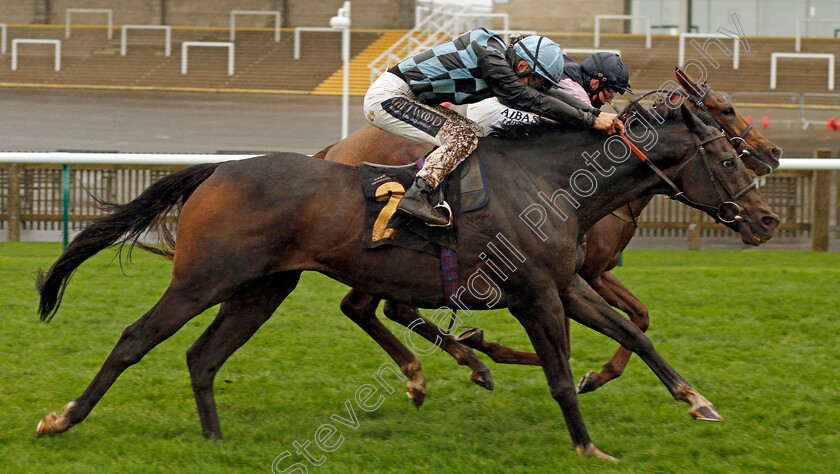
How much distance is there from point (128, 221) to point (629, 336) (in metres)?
2.27

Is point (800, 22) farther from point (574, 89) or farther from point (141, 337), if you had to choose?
point (141, 337)

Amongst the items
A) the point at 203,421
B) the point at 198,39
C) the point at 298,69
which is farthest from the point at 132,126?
the point at 203,421

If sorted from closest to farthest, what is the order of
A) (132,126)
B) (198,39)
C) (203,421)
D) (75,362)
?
(203,421) < (75,362) < (132,126) < (198,39)

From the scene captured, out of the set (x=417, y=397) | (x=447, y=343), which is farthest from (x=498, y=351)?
(x=417, y=397)

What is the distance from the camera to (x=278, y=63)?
942 inches

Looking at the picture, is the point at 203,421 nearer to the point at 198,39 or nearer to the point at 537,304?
the point at 537,304

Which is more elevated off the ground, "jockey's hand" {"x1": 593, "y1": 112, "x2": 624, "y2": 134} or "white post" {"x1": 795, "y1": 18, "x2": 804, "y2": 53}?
"white post" {"x1": 795, "y1": 18, "x2": 804, "y2": 53}

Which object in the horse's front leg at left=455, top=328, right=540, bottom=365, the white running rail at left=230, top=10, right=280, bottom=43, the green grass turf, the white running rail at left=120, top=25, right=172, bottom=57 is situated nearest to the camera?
the green grass turf

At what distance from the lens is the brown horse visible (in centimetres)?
417

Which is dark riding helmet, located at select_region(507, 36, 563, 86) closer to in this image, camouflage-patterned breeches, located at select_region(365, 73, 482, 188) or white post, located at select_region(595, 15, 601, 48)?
camouflage-patterned breeches, located at select_region(365, 73, 482, 188)

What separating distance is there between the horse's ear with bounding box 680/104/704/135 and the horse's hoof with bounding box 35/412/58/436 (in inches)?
116

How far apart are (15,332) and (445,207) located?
10.4 feet

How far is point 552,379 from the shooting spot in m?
3.81

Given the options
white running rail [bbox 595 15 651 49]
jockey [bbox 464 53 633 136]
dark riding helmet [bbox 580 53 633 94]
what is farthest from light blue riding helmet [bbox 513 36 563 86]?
white running rail [bbox 595 15 651 49]
